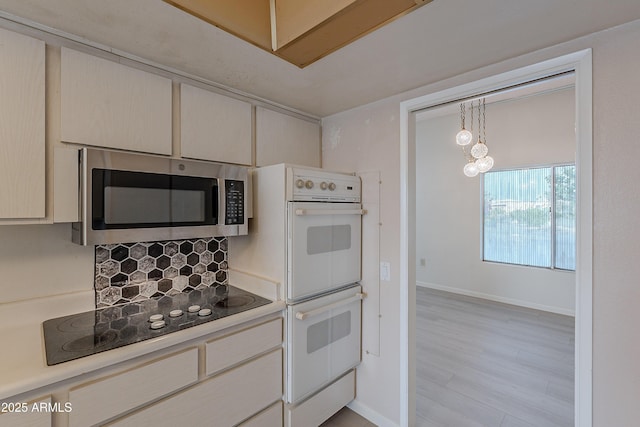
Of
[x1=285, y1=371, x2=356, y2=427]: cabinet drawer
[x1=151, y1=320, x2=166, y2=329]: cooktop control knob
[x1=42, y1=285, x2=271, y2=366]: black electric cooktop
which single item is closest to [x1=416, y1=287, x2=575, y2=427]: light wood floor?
[x1=285, y1=371, x2=356, y2=427]: cabinet drawer

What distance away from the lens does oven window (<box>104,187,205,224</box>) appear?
129 centimetres

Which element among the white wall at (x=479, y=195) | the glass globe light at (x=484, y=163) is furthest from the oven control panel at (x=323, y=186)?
the white wall at (x=479, y=195)

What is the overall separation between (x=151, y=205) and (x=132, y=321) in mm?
571

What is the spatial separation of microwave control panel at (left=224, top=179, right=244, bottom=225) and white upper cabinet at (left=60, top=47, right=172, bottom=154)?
393 mm

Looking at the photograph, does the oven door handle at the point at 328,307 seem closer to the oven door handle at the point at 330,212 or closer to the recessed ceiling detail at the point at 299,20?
the oven door handle at the point at 330,212

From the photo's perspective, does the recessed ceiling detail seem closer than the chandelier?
Yes

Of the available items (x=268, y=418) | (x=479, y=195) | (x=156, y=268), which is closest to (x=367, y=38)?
(x=156, y=268)

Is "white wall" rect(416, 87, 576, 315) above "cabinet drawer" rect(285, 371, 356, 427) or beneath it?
above

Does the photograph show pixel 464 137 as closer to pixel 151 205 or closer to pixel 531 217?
pixel 531 217

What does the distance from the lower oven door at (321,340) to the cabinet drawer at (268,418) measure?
0.08 meters

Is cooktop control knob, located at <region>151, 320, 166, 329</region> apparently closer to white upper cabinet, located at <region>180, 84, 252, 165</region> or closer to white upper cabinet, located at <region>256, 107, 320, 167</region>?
white upper cabinet, located at <region>180, 84, 252, 165</region>

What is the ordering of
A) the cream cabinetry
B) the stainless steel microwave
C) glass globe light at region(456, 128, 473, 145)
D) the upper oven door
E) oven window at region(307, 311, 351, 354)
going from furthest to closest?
glass globe light at region(456, 128, 473, 145)
oven window at region(307, 311, 351, 354)
the upper oven door
the stainless steel microwave
the cream cabinetry

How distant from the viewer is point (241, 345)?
1.44 m

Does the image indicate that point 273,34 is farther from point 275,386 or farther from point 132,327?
point 275,386
